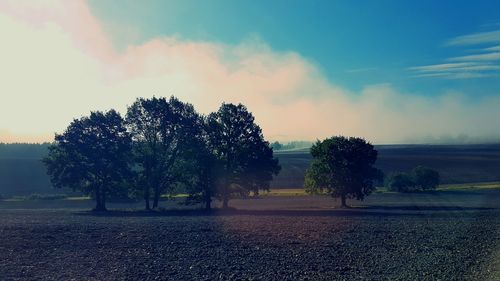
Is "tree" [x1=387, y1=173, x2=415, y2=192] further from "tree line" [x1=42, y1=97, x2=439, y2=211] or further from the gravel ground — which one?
the gravel ground

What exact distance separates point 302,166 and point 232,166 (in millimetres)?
110079

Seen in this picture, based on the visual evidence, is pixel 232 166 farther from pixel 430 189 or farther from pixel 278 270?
pixel 430 189

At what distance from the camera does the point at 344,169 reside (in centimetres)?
6569

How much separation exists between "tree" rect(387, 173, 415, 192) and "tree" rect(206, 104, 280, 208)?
5419cm

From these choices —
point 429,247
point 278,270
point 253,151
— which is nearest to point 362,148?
point 253,151

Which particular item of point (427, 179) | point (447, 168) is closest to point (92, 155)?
point (427, 179)

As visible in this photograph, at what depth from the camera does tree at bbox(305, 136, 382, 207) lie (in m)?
65.8

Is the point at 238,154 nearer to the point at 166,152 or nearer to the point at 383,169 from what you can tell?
the point at 166,152

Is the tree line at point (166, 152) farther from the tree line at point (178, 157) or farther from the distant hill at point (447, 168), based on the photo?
the distant hill at point (447, 168)

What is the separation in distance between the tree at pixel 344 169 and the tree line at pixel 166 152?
7.24 meters

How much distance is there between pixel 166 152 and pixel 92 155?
10.6 metres

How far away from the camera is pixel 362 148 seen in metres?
67.1

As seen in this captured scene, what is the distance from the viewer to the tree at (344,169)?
2589 inches

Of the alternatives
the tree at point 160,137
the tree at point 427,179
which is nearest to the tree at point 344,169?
the tree at point 160,137
